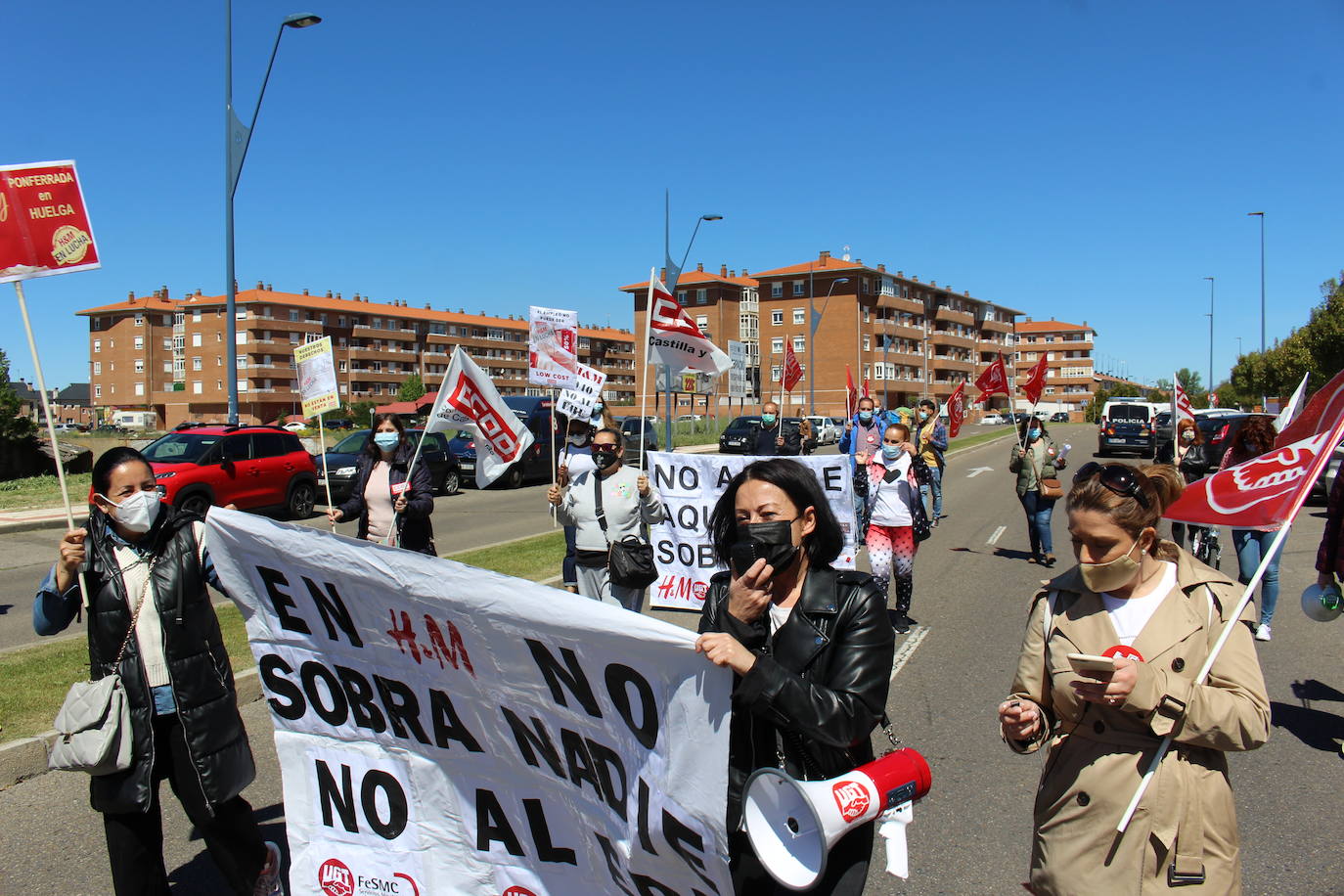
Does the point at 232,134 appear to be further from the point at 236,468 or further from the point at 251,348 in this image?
the point at 251,348

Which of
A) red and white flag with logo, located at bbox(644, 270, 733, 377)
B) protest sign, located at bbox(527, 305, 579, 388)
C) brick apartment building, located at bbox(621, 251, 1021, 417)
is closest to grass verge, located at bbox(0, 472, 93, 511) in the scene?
protest sign, located at bbox(527, 305, 579, 388)

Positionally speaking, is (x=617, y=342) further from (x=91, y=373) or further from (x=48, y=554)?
(x=48, y=554)

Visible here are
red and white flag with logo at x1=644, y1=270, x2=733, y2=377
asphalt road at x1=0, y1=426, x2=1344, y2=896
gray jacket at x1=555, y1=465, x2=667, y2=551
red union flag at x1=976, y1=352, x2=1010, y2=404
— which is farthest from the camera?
red union flag at x1=976, y1=352, x2=1010, y2=404

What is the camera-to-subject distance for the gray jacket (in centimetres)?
627

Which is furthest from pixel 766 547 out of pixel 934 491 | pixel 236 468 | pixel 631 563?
pixel 236 468

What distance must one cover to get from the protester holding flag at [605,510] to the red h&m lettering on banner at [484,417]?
1.05 m

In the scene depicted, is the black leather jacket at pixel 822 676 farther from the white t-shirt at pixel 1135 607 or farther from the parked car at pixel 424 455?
the parked car at pixel 424 455

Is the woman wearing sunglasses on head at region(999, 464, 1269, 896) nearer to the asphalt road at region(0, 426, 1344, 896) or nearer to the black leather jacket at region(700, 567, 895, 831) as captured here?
the black leather jacket at region(700, 567, 895, 831)

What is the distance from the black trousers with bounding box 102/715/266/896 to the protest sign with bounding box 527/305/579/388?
9324 millimetres

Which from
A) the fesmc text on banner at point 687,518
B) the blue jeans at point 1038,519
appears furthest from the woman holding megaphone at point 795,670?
the blue jeans at point 1038,519

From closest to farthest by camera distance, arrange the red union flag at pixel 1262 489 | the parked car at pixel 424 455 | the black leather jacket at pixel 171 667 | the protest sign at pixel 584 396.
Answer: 1. the red union flag at pixel 1262 489
2. the black leather jacket at pixel 171 667
3. the protest sign at pixel 584 396
4. the parked car at pixel 424 455

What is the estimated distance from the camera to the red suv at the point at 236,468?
14992 millimetres

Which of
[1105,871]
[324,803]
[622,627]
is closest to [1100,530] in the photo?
[1105,871]

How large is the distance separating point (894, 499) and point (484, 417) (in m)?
3.64
